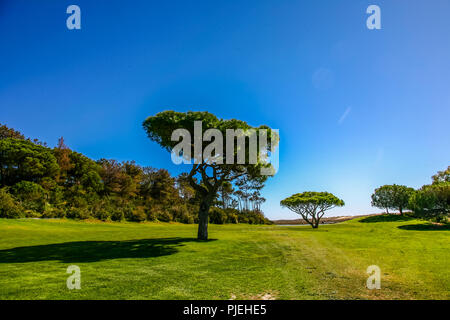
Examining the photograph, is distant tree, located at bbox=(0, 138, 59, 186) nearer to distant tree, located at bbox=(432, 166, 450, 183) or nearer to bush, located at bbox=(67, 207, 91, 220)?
bush, located at bbox=(67, 207, 91, 220)

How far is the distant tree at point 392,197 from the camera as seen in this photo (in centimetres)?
5178

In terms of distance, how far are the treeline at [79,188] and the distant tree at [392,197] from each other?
1336 inches

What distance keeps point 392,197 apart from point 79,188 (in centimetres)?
6846

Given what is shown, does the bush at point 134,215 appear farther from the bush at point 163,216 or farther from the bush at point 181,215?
the bush at point 181,215

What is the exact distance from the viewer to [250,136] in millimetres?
15297

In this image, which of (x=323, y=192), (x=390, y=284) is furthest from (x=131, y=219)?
(x=390, y=284)

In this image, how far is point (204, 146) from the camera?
52.9ft

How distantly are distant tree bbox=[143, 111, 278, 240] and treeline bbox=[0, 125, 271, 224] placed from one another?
255cm

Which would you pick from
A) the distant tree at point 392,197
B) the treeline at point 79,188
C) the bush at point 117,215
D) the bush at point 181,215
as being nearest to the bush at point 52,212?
the treeline at point 79,188

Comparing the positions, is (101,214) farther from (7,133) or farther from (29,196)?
(7,133)

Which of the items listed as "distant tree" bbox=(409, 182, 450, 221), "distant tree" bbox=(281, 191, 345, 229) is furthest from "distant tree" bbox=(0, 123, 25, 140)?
"distant tree" bbox=(409, 182, 450, 221)

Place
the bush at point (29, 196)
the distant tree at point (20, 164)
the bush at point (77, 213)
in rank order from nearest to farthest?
1. the bush at point (29, 196)
2. the bush at point (77, 213)
3. the distant tree at point (20, 164)
